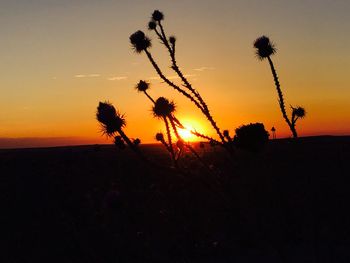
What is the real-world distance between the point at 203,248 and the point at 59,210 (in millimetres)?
9094

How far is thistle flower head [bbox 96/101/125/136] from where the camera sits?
9.05 meters

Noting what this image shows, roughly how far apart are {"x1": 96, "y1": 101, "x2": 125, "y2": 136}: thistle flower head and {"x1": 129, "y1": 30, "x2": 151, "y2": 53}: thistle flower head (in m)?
2.70

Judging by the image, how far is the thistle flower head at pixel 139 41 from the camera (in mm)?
11750

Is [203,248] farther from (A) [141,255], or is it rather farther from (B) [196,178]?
(B) [196,178]

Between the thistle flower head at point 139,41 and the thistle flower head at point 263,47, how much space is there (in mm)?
2793

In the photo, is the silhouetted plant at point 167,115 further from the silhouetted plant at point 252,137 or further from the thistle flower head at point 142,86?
the silhouetted plant at point 252,137

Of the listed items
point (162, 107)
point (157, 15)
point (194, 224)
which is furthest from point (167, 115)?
point (194, 224)

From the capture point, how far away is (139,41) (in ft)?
38.9

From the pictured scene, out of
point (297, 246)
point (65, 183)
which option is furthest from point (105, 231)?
point (65, 183)

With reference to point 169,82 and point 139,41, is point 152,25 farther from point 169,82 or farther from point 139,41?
point 169,82

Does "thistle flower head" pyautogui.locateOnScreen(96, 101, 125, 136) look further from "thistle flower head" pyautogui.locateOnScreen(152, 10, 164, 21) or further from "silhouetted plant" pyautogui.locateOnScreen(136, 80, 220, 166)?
"thistle flower head" pyautogui.locateOnScreen(152, 10, 164, 21)

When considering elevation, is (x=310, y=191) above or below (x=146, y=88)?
below

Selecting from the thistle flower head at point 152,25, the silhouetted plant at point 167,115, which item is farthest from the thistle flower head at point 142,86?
the thistle flower head at point 152,25

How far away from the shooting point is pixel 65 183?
27578 millimetres
